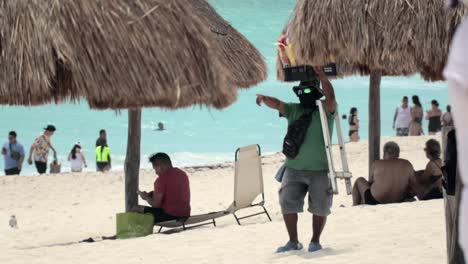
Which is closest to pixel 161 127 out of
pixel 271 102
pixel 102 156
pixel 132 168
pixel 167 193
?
pixel 102 156

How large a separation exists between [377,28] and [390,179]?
4.14 ft

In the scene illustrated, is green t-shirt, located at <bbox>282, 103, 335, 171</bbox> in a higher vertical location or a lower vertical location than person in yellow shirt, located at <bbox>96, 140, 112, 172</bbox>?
higher

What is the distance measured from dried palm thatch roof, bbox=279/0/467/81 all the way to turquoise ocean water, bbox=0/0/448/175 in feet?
96.5

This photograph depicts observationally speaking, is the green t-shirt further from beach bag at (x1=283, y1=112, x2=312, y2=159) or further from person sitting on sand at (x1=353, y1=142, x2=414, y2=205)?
person sitting on sand at (x1=353, y1=142, x2=414, y2=205)

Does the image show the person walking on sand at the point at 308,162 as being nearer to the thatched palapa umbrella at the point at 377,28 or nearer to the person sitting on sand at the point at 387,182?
the thatched palapa umbrella at the point at 377,28

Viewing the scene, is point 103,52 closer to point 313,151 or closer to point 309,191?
point 313,151

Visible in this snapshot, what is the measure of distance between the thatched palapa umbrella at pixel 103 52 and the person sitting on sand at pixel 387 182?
2603mm

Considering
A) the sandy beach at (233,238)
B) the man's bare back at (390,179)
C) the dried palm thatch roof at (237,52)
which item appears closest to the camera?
the sandy beach at (233,238)

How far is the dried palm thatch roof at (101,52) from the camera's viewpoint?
525 centimetres

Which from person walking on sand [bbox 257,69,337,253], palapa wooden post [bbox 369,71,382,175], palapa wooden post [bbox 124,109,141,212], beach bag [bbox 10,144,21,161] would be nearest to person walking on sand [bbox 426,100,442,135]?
beach bag [bbox 10,144,21,161]

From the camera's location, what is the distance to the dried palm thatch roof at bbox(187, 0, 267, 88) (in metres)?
10.6

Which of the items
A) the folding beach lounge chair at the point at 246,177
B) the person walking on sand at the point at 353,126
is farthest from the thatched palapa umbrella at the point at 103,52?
the person walking on sand at the point at 353,126

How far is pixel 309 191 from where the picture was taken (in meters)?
5.76

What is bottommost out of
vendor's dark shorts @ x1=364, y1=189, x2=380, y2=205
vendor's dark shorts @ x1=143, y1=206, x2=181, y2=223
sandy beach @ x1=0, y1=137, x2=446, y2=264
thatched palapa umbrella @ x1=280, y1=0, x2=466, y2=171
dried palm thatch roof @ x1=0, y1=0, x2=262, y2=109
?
sandy beach @ x1=0, y1=137, x2=446, y2=264
